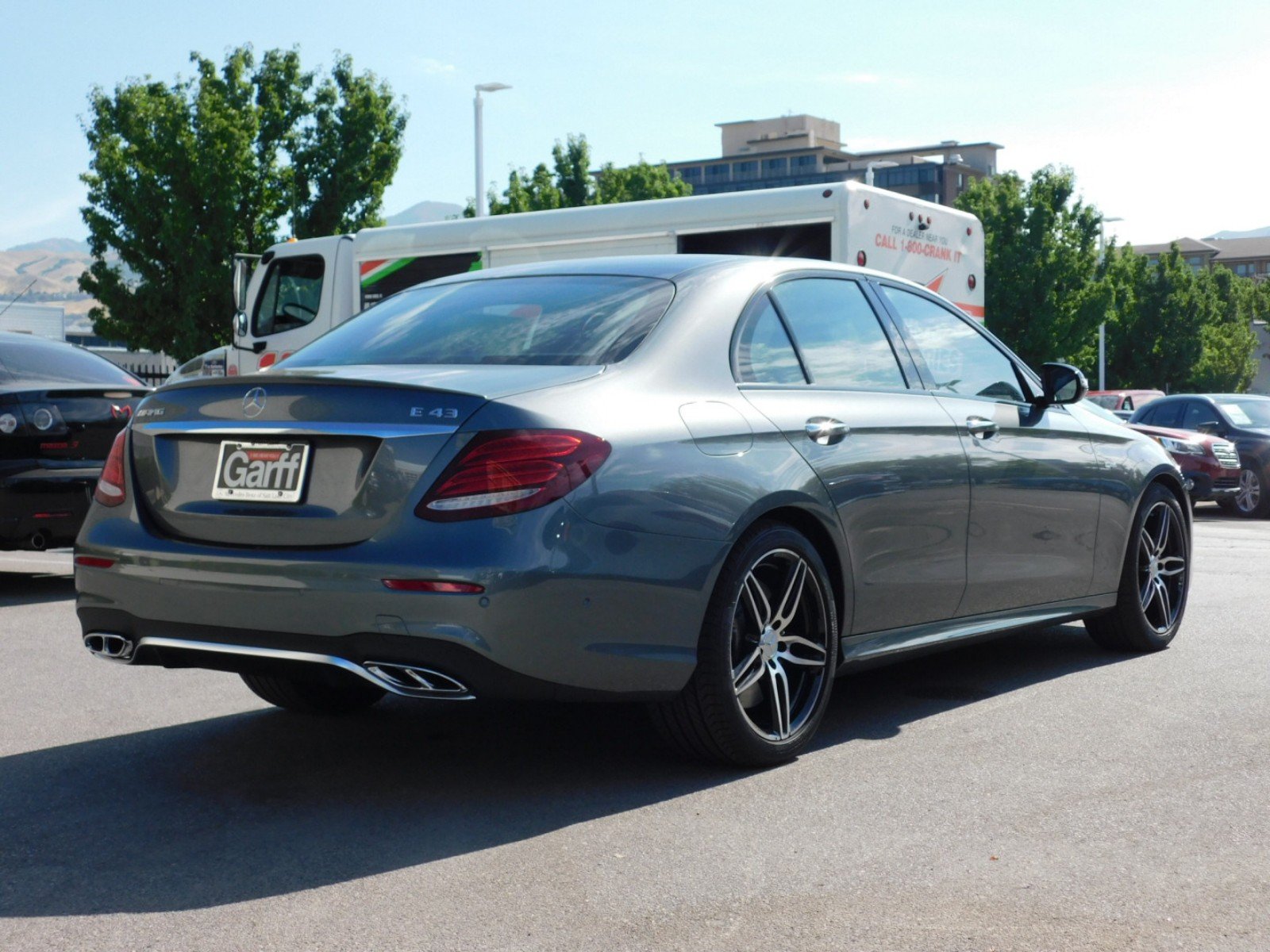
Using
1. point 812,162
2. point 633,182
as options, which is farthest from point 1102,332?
point 812,162

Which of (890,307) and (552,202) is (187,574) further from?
(552,202)

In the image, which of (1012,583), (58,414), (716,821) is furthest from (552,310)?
(58,414)

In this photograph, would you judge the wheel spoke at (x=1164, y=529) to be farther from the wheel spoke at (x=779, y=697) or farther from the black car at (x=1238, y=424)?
the black car at (x=1238, y=424)

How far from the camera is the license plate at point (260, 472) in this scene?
13.4ft

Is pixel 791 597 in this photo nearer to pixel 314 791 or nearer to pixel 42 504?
pixel 314 791

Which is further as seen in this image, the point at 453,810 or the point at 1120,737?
the point at 1120,737

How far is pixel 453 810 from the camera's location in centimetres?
415

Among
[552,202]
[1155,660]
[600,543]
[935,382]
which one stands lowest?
[1155,660]

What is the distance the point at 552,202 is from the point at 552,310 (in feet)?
116

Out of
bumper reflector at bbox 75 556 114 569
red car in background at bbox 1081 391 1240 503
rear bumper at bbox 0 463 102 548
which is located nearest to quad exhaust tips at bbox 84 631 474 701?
bumper reflector at bbox 75 556 114 569

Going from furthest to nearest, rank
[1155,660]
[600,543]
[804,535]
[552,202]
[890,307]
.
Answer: [552,202] → [1155,660] → [890,307] → [804,535] → [600,543]

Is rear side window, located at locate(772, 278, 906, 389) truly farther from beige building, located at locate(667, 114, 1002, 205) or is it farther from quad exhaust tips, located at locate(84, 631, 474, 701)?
beige building, located at locate(667, 114, 1002, 205)

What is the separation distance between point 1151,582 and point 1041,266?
4168 centimetres

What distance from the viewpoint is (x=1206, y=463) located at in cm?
1827
